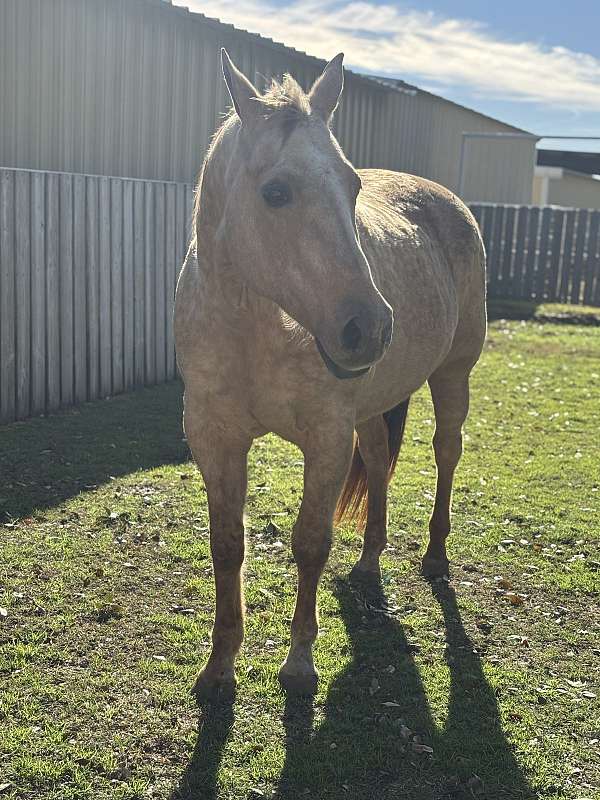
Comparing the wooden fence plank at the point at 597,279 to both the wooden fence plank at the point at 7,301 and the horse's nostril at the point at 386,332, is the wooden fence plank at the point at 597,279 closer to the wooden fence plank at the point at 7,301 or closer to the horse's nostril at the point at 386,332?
the wooden fence plank at the point at 7,301

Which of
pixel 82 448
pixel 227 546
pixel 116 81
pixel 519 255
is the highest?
pixel 116 81

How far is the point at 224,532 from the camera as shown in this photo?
3.58 meters

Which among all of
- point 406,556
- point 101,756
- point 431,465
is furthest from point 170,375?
point 101,756

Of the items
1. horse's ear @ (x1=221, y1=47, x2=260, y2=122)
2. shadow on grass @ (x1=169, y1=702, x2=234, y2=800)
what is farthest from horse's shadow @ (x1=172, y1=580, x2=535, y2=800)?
horse's ear @ (x1=221, y1=47, x2=260, y2=122)

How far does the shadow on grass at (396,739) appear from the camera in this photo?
3.03 meters

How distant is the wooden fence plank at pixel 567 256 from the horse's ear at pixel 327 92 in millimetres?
17566

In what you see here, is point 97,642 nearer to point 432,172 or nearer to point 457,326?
point 457,326

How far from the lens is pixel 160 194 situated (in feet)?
32.2

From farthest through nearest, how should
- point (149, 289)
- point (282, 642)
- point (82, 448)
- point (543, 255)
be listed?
point (543, 255), point (149, 289), point (82, 448), point (282, 642)

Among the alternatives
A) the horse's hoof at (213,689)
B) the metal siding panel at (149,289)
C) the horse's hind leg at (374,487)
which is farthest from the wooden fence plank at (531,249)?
the horse's hoof at (213,689)

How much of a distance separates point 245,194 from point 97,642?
2.29 m

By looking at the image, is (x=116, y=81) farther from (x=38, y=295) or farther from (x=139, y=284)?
(x=38, y=295)

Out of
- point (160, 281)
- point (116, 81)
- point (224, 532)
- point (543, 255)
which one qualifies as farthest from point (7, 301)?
point (543, 255)

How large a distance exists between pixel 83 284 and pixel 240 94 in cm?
612
